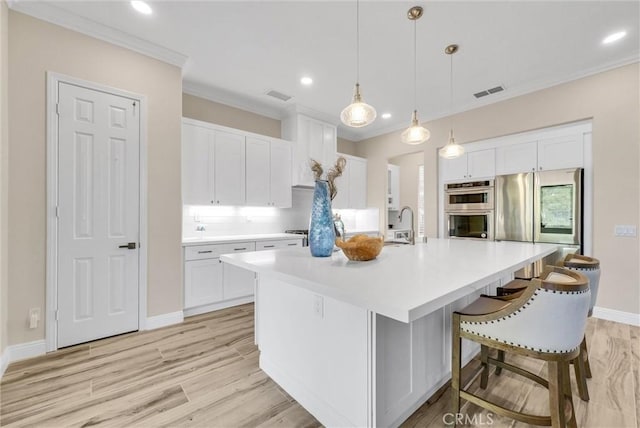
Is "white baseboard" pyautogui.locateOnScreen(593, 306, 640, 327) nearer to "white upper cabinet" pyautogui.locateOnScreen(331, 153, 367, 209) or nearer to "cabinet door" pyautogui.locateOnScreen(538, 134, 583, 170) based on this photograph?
"cabinet door" pyautogui.locateOnScreen(538, 134, 583, 170)

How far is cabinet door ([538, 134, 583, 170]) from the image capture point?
11.5ft

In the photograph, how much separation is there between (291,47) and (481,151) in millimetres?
3314

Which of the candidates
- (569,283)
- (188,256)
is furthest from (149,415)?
(569,283)

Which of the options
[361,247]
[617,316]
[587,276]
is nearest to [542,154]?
[617,316]

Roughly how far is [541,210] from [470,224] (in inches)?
37.6

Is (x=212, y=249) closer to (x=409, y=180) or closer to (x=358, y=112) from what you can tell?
(x=358, y=112)

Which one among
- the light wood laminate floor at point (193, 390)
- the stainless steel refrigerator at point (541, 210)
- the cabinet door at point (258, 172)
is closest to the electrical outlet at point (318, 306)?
the light wood laminate floor at point (193, 390)

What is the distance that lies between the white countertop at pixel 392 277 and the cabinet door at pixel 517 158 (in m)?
2.58

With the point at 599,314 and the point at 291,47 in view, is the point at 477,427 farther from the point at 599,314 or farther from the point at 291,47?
the point at 291,47

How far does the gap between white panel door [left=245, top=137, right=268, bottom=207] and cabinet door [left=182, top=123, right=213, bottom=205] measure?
580 mm

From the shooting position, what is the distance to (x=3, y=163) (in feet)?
7.11

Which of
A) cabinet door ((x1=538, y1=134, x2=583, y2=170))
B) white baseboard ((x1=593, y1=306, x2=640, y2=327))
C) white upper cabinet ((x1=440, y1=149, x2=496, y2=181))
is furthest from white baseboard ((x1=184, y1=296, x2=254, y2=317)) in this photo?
cabinet door ((x1=538, y1=134, x2=583, y2=170))

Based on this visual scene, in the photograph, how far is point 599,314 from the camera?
3240 mm

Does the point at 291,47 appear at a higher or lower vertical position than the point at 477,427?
higher
